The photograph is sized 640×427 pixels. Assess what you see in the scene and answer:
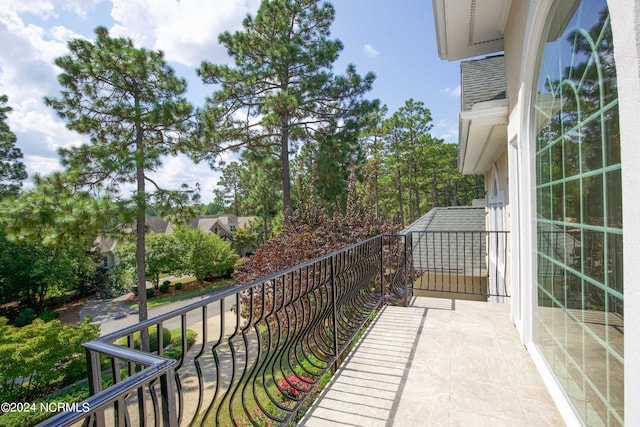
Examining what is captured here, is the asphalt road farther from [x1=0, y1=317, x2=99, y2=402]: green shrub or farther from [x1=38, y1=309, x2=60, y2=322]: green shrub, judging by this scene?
[x1=0, y1=317, x2=99, y2=402]: green shrub

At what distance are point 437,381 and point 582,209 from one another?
1769mm

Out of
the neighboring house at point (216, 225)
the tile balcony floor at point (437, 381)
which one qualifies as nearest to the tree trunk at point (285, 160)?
the tile balcony floor at point (437, 381)

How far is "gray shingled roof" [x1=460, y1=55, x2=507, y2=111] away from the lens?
17.7ft

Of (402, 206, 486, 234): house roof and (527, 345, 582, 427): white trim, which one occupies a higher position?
(402, 206, 486, 234): house roof

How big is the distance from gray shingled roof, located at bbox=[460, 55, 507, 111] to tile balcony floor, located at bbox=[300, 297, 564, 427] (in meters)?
3.57

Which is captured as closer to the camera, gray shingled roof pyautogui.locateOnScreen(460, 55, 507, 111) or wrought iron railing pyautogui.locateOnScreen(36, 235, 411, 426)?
wrought iron railing pyautogui.locateOnScreen(36, 235, 411, 426)

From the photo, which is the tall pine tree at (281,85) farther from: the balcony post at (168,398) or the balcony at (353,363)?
the balcony post at (168,398)

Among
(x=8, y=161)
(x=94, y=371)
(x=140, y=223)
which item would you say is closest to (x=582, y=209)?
(x=94, y=371)

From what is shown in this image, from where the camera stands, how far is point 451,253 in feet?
29.6

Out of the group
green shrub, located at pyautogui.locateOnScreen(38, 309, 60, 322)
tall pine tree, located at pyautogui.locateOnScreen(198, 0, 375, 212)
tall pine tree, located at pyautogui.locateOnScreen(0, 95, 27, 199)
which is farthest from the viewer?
tall pine tree, located at pyautogui.locateOnScreen(0, 95, 27, 199)

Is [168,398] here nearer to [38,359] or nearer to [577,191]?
[577,191]

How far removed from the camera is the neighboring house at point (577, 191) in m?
1.11

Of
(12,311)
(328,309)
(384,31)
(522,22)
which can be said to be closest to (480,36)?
(522,22)

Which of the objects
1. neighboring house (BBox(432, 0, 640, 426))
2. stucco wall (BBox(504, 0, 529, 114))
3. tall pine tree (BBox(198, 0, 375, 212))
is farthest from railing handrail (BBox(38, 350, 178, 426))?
tall pine tree (BBox(198, 0, 375, 212))
